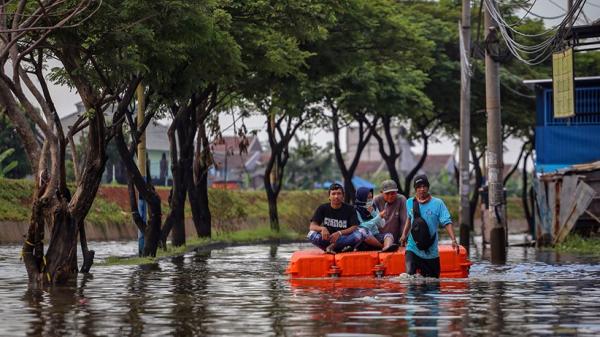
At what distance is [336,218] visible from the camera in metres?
22.0

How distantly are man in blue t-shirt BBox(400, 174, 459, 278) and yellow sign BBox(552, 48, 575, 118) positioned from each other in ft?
44.8

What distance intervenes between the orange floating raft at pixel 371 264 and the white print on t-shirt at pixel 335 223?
461 millimetres

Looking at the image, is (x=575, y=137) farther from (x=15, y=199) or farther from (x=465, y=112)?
(x=15, y=199)

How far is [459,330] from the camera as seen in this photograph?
45.2ft

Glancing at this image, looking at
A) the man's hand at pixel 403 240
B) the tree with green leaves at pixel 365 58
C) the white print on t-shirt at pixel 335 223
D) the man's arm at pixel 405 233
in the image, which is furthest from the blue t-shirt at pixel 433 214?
the tree with green leaves at pixel 365 58

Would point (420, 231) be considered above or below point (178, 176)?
below

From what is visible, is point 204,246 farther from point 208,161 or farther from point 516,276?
point 516,276

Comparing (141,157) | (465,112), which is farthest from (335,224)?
(465,112)

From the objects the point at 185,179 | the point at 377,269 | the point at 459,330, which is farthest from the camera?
the point at 185,179

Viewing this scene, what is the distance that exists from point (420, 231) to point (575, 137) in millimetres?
23062

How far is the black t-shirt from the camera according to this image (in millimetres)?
22031

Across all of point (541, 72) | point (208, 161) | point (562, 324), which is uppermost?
point (541, 72)

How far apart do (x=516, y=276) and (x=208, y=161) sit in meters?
20.6

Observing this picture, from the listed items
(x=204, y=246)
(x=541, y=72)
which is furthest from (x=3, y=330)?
(x=541, y=72)
